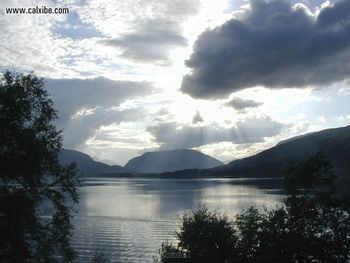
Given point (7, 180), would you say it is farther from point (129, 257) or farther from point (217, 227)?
point (129, 257)

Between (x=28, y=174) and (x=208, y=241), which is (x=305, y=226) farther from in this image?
(x=28, y=174)

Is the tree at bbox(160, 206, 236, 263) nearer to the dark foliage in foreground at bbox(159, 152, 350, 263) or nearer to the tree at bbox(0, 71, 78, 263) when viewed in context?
the dark foliage in foreground at bbox(159, 152, 350, 263)

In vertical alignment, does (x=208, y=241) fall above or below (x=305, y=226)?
below

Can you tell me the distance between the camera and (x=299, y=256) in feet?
107

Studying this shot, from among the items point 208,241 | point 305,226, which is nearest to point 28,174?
point 305,226

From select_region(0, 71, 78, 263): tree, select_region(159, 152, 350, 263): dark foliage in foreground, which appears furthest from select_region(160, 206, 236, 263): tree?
select_region(0, 71, 78, 263): tree

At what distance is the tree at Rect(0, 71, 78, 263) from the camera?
87.9 feet

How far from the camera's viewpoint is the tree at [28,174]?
26.8 m

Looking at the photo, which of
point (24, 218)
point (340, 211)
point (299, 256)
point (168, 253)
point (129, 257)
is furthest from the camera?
point (129, 257)

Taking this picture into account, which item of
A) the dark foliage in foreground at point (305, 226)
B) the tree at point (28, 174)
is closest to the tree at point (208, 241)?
the dark foliage in foreground at point (305, 226)

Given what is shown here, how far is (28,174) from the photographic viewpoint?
98.4ft

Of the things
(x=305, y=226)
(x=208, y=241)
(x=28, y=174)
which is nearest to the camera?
(x=28, y=174)

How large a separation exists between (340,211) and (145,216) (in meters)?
130

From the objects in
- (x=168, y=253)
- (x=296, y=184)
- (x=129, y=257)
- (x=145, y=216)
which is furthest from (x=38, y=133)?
(x=145, y=216)
